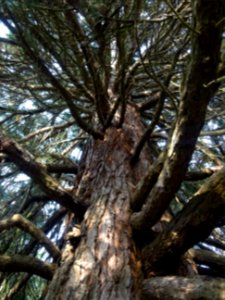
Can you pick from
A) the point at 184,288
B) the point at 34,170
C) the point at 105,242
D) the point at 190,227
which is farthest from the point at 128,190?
the point at 184,288

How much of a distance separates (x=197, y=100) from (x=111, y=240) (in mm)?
808

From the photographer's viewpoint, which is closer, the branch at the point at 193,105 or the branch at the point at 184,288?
the branch at the point at 193,105

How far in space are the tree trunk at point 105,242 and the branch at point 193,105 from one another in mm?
174

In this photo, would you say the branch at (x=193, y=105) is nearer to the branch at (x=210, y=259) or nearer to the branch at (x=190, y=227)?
the branch at (x=190, y=227)

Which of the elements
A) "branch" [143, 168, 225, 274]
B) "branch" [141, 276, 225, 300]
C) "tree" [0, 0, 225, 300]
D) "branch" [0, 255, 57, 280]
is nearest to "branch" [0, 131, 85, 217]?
"tree" [0, 0, 225, 300]

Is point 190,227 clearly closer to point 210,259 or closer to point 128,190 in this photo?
point 210,259

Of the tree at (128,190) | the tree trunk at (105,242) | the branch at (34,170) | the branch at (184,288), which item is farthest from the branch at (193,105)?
the branch at (34,170)

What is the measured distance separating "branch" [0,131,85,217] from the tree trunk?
17 centimetres

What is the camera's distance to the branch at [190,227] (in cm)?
139

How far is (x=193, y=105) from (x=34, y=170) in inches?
36.0

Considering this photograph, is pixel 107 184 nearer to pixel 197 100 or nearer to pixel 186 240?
pixel 186 240

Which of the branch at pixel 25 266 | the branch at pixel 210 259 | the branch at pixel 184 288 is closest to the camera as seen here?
the branch at pixel 184 288

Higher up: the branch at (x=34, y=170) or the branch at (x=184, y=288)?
the branch at (x=34, y=170)

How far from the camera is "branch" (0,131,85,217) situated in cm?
178
